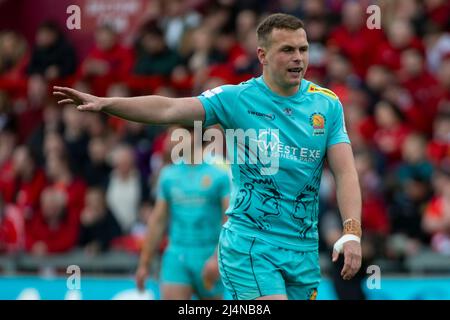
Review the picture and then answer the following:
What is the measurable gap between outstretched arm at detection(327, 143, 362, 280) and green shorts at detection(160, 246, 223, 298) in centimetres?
393

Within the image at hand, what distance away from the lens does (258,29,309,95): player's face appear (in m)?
7.69

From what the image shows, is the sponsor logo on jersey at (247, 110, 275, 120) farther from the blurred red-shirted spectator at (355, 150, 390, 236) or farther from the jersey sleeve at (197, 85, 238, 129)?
the blurred red-shirted spectator at (355, 150, 390, 236)

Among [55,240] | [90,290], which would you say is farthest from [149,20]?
[90,290]

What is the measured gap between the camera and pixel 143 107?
7.46 m

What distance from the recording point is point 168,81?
15938 mm

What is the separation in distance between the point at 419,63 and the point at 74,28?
664 centimetres

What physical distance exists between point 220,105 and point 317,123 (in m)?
0.72

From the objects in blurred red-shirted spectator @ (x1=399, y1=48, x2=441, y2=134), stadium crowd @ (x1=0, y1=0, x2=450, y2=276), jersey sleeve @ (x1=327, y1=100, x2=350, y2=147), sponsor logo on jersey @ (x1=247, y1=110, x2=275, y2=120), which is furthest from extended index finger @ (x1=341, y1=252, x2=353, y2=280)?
blurred red-shirted spectator @ (x1=399, y1=48, x2=441, y2=134)

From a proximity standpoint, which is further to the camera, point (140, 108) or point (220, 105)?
point (220, 105)

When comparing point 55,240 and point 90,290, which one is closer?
point 90,290

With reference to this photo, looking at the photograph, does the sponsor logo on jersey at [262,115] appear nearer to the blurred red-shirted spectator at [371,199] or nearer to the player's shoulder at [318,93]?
the player's shoulder at [318,93]

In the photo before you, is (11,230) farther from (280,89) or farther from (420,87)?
(280,89)

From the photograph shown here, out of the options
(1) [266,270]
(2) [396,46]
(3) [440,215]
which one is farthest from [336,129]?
(2) [396,46]

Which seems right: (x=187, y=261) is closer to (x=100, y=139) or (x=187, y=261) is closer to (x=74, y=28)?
(x=100, y=139)
